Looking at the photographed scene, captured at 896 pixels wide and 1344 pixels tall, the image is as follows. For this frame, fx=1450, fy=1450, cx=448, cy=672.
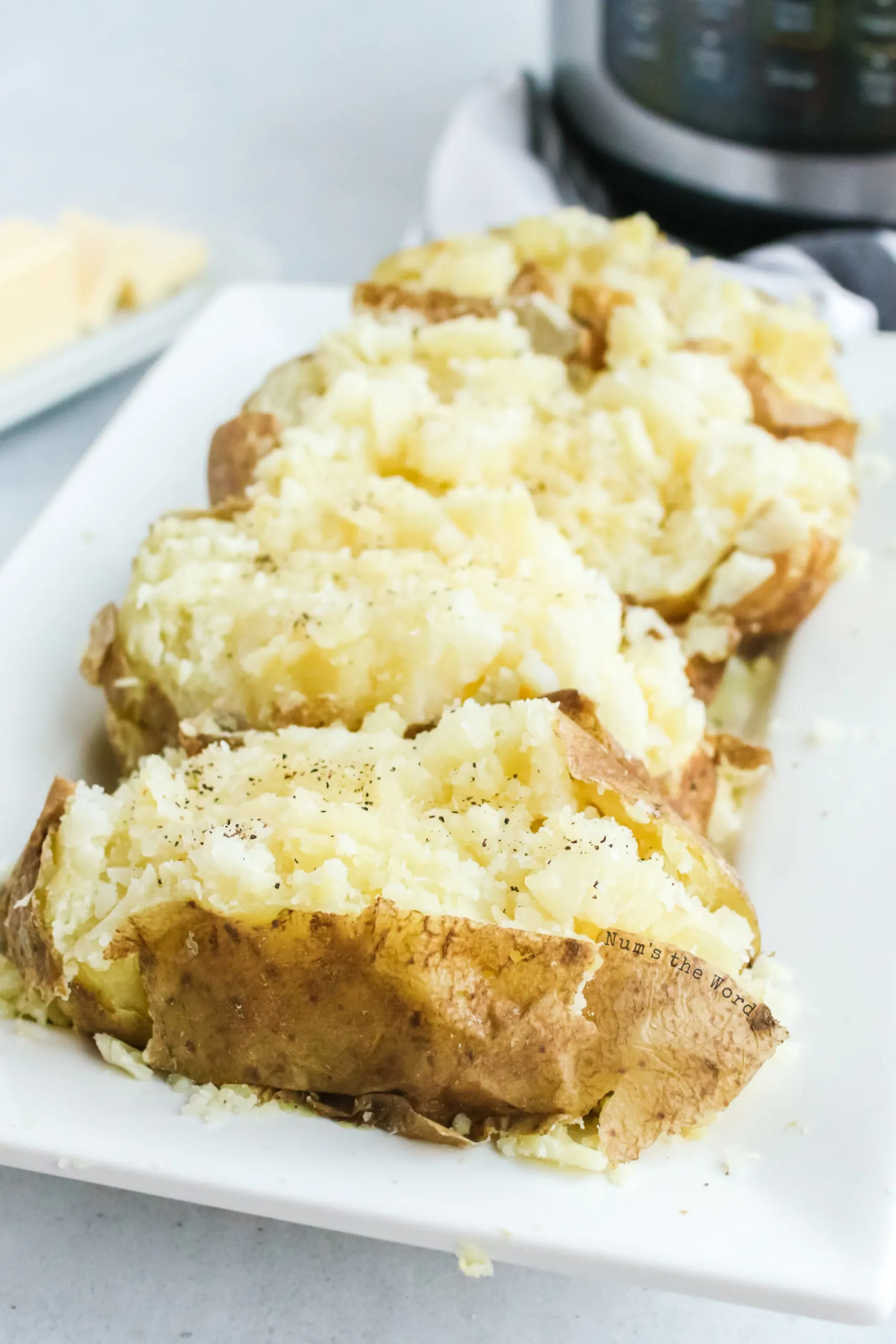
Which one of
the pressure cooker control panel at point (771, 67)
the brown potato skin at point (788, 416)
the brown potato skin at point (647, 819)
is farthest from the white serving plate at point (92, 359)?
the brown potato skin at point (647, 819)

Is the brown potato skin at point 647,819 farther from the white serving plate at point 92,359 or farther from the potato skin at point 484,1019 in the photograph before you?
the white serving plate at point 92,359

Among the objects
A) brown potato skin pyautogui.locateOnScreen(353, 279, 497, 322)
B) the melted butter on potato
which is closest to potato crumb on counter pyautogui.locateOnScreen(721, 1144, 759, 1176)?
the melted butter on potato

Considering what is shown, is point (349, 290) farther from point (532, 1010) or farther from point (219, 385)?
point (532, 1010)

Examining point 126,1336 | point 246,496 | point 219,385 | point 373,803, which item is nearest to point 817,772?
point 373,803

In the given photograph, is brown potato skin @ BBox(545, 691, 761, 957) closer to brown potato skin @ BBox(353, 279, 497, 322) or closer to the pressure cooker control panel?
brown potato skin @ BBox(353, 279, 497, 322)

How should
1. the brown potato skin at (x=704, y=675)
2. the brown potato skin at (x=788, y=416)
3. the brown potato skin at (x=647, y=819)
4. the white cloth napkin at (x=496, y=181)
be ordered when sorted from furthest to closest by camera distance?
the white cloth napkin at (x=496, y=181) → the brown potato skin at (x=788, y=416) → the brown potato skin at (x=704, y=675) → the brown potato skin at (x=647, y=819)

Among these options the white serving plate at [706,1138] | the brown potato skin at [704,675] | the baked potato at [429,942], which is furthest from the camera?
the brown potato skin at [704,675]
